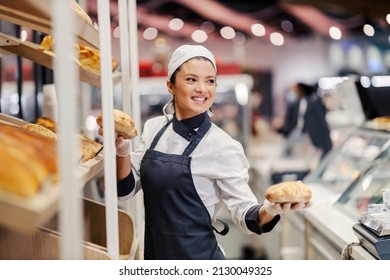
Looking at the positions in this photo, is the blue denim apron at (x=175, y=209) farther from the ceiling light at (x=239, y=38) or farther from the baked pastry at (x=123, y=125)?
the ceiling light at (x=239, y=38)

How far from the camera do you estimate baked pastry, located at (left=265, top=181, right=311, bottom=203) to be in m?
1.64

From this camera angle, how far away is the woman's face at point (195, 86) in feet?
6.13

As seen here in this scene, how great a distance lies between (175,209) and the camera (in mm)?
1861

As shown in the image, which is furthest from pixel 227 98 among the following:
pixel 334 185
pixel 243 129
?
pixel 334 185

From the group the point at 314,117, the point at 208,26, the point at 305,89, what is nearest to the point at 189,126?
the point at 314,117

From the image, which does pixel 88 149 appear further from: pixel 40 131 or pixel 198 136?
pixel 198 136

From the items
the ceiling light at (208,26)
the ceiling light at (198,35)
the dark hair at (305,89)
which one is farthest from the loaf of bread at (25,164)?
the ceiling light at (198,35)

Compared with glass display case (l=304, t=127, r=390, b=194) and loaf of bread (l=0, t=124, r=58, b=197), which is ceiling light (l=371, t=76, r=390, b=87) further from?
loaf of bread (l=0, t=124, r=58, b=197)

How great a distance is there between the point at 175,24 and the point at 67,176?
27.2ft

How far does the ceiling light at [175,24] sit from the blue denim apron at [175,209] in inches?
285

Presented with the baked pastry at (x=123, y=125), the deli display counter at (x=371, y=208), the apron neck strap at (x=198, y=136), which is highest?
the baked pastry at (x=123, y=125)

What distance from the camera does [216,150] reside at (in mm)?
1860
